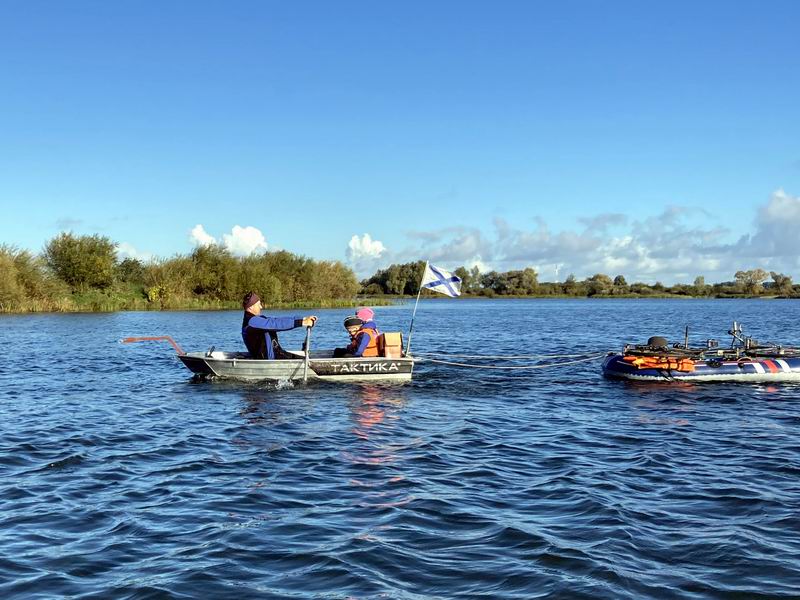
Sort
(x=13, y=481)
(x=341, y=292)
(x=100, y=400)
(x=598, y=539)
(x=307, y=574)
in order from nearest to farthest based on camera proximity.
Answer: (x=307, y=574) < (x=598, y=539) < (x=13, y=481) < (x=100, y=400) < (x=341, y=292)

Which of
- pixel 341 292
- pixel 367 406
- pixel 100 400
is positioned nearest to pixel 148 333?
pixel 100 400

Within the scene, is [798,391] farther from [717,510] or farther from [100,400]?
[100,400]

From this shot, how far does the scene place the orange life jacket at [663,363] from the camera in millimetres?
19469

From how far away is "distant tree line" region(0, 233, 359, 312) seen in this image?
62188 mm

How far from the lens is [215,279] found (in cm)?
7569

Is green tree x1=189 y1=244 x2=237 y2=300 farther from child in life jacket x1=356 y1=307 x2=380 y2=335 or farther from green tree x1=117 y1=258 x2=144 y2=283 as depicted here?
child in life jacket x1=356 y1=307 x2=380 y2=335

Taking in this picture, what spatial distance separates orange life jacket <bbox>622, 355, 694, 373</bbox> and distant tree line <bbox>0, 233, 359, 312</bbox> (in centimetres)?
5428

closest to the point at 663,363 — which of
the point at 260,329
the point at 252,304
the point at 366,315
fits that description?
the point at 366,315

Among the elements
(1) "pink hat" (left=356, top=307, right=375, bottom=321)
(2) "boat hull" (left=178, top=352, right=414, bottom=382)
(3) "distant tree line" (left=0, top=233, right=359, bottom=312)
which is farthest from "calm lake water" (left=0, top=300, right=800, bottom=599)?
(3) "distant tree line" (left=0, top=233, right=359, bottom=312)

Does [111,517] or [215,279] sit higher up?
[215,279]

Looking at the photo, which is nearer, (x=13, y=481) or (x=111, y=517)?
(x=111, y=517)

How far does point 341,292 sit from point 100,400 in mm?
75264

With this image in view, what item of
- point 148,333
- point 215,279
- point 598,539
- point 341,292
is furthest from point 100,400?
point 341,292

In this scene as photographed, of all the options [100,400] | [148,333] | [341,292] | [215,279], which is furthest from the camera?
[341,292]
